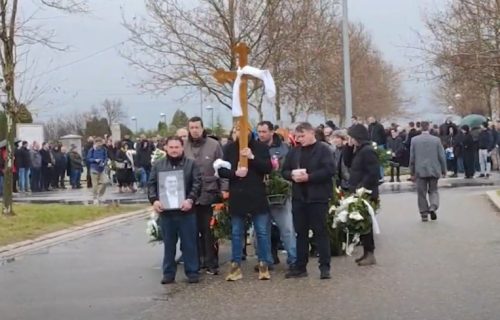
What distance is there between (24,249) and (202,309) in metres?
6.34

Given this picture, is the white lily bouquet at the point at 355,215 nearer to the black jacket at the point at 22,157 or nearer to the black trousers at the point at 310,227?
the black trousers at the point at 310,227

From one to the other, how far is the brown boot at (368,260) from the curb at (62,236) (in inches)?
210

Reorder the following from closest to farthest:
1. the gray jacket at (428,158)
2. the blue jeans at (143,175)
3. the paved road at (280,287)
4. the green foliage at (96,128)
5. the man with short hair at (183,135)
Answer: the paved road at (280,287)
the man with short hair at (183,135)
the gray jacket at (428,158)
the blue jeans at (143,175)
the green foliage at (96,128)

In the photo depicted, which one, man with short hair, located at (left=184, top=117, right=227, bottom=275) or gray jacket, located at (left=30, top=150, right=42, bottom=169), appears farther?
gray jacket, located at (left=30, top=150, right=42, bottom=169)

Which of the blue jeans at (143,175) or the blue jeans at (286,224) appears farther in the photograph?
the blue jeans at (143,175)

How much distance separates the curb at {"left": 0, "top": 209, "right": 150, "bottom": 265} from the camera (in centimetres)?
1383

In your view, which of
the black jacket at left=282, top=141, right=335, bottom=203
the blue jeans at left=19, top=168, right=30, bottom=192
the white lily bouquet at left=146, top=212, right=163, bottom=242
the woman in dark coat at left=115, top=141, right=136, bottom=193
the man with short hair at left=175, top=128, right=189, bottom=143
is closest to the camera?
the black jacket at left=282, top=141, right=335, bottom=203

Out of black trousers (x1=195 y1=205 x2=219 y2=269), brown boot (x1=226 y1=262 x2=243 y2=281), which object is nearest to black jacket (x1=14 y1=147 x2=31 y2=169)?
black trousers (x1=195 y1=205 x2=219 y2=269)

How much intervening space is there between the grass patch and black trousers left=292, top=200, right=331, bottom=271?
6363mm

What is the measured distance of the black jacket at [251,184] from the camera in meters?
10.2

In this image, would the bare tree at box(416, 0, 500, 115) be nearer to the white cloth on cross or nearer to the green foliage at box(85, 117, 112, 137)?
the white cloth on cross

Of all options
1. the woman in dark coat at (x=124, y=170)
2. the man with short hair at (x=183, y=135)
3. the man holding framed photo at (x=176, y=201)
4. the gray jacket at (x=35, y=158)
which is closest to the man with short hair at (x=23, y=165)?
the gray jacket at (x=35, y=158)

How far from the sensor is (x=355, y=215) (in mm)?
11141

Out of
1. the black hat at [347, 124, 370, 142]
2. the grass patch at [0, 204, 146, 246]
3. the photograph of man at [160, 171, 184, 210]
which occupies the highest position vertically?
the black hat at [347, 124, 370, 142]
